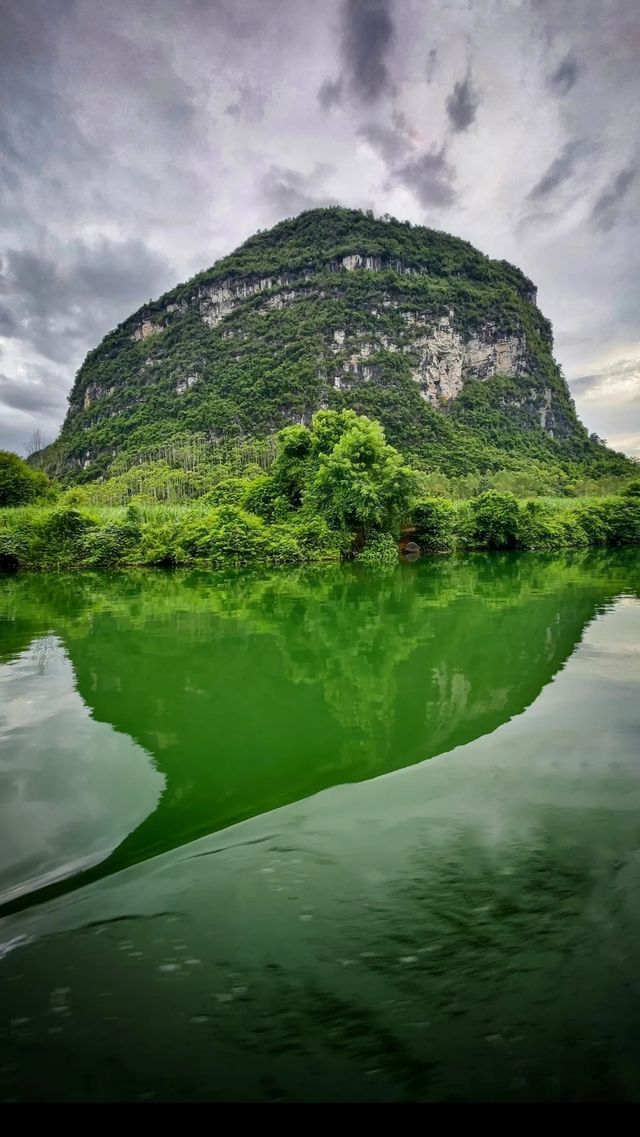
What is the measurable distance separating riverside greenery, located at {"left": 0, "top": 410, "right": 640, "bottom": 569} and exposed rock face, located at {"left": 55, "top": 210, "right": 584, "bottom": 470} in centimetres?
5352

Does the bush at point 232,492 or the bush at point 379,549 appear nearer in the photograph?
the bush at point 379,549

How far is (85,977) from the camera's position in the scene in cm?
208

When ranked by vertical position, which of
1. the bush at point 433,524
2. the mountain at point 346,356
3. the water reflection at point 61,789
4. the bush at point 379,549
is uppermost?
the mountain at point 346,356

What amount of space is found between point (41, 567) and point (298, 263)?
12438 cm

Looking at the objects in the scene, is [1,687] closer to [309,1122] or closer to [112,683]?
[112,683]

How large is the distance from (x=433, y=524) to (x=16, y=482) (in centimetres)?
2354

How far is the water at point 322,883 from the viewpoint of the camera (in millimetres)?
1739

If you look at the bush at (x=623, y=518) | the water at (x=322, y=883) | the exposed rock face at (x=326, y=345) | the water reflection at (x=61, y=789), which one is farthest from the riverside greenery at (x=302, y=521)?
the exposed rock face at (x=326, y=345)

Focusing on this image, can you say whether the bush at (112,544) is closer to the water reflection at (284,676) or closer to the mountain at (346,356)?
the water reflection at (284,676)

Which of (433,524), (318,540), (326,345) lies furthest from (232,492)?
(326,345)

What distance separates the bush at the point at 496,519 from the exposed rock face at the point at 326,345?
53.0m

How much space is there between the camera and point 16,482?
32406 mm

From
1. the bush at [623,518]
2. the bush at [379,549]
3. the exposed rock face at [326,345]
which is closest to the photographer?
the bush at [379,549]

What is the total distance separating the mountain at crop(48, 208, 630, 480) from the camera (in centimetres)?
8869
